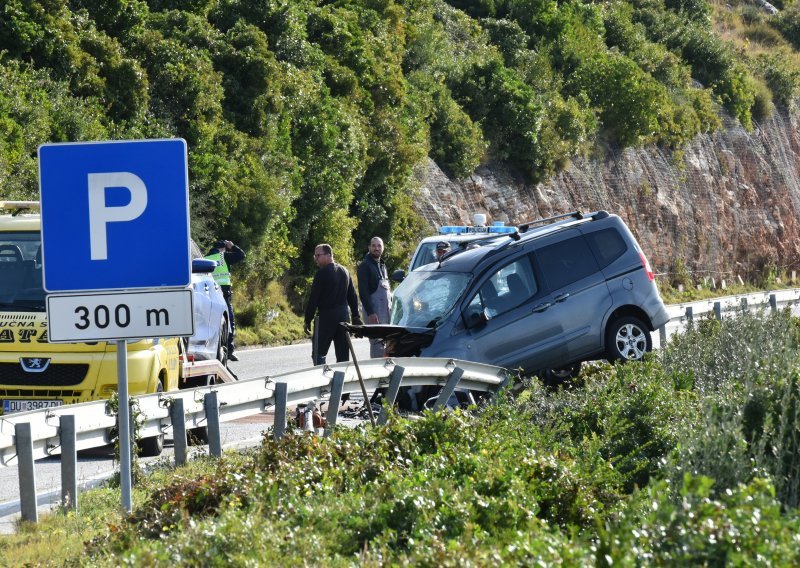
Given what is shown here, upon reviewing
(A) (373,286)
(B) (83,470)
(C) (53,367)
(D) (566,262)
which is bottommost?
(B) (83,470)

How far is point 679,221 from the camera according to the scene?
165 ft

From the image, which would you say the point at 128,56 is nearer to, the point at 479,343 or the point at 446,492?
the point at 479,343

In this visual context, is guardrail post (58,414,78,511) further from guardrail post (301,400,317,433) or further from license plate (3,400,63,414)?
license plate (3,400,63,414)

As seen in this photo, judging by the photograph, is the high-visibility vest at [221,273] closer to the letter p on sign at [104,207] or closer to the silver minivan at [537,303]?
the silver minivan at [537,303]

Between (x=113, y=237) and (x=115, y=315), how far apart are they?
407 millimetres

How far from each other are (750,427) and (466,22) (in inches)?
1648

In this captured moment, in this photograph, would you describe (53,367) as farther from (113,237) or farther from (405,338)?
(113,237)

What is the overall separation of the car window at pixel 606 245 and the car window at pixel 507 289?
104 cm

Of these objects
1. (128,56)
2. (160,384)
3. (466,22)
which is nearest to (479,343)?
(160,384)

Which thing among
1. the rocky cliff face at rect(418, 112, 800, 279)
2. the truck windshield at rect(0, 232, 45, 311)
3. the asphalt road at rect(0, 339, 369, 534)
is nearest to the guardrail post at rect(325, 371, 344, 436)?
the asphalt road at rect(0, 339, 369, 534)

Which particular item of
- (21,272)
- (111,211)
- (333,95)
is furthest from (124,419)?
(333,95)

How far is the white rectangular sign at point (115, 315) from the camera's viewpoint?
6.84 m

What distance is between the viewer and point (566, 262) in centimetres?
1590

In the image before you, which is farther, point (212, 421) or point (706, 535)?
point (212, 421)
